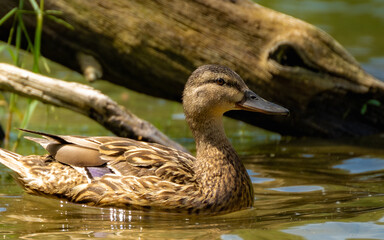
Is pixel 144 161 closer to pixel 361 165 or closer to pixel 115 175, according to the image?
pixel 115 175

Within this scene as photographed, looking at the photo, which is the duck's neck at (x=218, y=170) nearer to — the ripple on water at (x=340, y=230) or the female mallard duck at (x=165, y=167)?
the female mallard duck at (x=165, y=167)

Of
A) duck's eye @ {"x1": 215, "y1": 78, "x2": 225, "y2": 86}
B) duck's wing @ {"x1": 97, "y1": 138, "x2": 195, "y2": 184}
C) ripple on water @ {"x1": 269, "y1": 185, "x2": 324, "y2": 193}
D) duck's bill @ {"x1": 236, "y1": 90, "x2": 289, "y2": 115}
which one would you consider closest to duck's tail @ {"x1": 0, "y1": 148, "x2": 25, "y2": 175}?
duck's wing @ {"x1": 97, "y1": 138, "x2": 195, "y2": 184}

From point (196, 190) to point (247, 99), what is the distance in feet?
3.12

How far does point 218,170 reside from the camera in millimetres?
6051

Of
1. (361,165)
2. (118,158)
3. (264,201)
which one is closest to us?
(118,158)

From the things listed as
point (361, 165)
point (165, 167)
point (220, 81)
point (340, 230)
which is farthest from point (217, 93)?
point (361, 165)

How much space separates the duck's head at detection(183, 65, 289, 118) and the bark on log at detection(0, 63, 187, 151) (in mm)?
904

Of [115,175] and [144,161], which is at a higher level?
[144,161]

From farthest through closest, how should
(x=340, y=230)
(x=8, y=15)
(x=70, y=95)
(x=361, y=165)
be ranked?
(x=361, y=165), (x=8, y=15), (x=70, y=95), (x=340, y=230)

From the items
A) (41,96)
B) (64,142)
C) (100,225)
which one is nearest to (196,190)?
(100,225)

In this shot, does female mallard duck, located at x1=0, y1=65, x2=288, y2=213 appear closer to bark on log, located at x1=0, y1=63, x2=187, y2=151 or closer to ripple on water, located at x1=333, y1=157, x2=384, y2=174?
bark on log, located at x1=0, y1=63, x2=187, y2=151

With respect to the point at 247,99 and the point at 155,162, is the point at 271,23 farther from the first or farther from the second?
the point at 155,162

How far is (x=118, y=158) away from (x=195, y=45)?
2.11 meters

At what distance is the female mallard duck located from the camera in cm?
582
